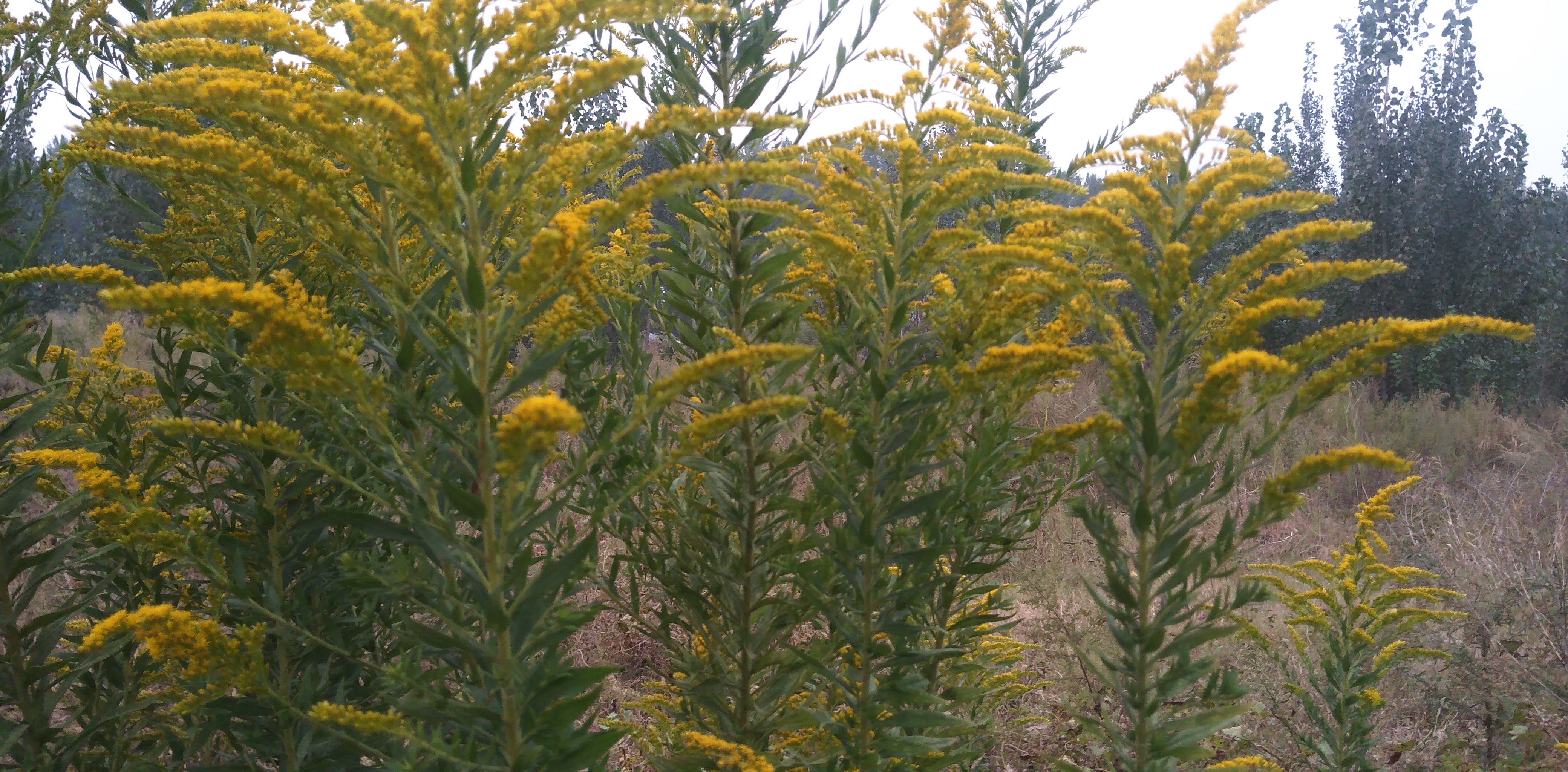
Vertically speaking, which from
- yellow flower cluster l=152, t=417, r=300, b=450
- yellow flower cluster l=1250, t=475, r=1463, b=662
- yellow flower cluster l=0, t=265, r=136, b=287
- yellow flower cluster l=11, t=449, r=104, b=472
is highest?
yellow flower cluster l=0, t=265, r=136, b=287

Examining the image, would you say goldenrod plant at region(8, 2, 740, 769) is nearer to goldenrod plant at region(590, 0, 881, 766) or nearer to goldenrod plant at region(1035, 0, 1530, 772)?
goldenrod plant at region(590, 0, 881, 766)

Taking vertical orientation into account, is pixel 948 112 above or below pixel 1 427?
above

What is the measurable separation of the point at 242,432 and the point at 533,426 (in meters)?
0.70

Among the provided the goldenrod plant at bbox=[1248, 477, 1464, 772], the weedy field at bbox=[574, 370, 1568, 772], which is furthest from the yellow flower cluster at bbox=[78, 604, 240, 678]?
the goldenrod plant at bbox=[1248, 477, 1464, 772]

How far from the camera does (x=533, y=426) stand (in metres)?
1.17

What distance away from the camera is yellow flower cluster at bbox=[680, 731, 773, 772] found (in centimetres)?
161

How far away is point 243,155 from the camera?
143 centimetres

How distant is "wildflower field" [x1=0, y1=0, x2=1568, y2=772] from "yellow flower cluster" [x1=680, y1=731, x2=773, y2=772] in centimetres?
2

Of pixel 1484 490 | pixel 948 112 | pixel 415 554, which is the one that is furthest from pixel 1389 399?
pixel 415 554

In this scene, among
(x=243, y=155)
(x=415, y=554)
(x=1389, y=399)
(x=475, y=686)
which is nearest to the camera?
(x=243, y=155)

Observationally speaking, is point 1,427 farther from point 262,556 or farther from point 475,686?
point 475,686

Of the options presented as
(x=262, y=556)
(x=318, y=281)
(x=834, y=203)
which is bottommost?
(x=262, y=556)

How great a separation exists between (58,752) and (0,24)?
204 centimetres

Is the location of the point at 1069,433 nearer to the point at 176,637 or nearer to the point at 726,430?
the point at 726,430
